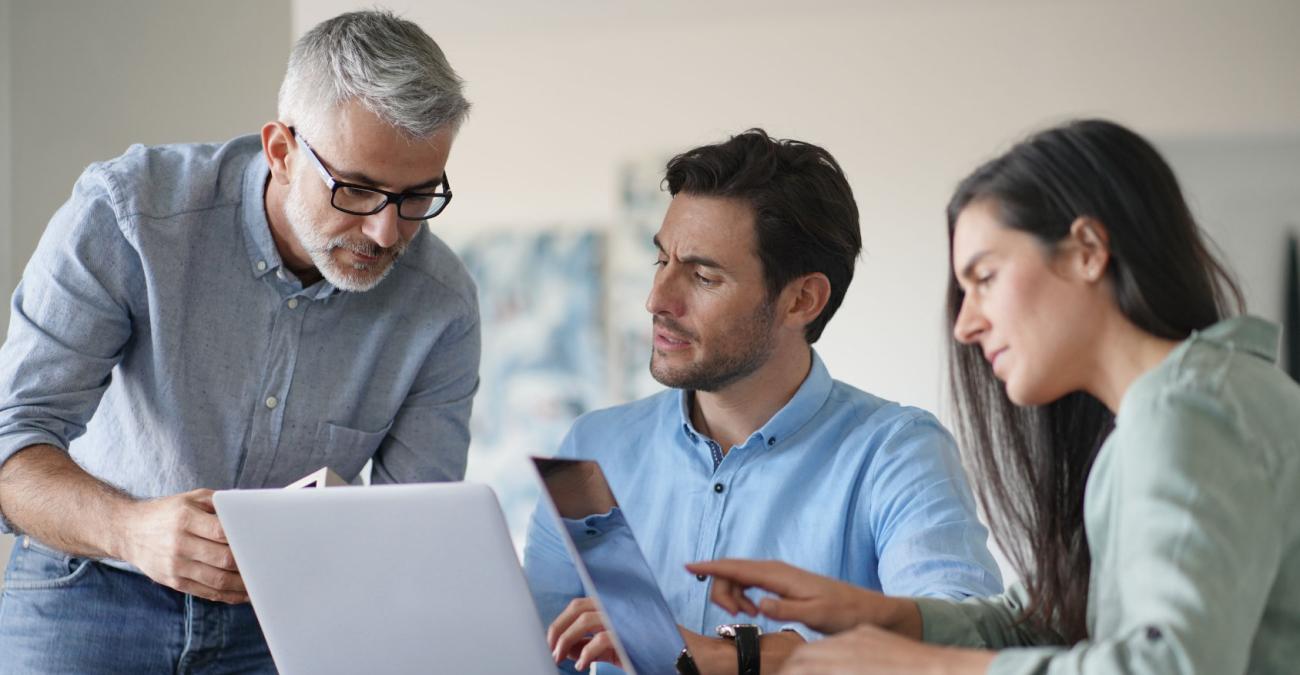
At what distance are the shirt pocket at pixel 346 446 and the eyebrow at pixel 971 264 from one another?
3.59ft

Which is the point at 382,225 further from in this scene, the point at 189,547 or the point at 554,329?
the point at 554,329

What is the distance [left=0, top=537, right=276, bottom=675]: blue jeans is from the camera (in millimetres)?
1835

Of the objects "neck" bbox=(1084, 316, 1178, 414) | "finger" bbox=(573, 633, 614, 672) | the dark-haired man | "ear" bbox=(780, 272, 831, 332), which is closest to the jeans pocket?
the dark-haired man

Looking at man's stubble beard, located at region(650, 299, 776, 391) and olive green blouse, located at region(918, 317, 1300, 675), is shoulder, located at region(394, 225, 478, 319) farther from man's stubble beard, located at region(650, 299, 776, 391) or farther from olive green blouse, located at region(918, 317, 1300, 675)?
olive green blouse, located at region(918, 317, 1300, 675)

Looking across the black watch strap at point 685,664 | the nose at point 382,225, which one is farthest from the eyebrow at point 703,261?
the black watch strap at point 685,664

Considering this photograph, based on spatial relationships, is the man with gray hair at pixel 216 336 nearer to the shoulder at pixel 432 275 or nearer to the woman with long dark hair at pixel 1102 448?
the shoulder at pixel 432 275

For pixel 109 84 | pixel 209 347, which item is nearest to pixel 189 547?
pixel 209 347

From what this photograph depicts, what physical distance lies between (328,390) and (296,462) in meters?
0.12

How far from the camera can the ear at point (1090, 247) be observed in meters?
1.14

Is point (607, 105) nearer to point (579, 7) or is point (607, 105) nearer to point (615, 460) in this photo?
point (579, 7)

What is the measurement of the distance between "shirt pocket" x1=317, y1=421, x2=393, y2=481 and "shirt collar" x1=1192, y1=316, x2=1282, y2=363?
1292 millimetres

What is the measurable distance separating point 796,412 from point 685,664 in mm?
672

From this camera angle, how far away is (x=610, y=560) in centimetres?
127

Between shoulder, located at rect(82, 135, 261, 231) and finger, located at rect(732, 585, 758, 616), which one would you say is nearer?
finger, located at rect(732, 585, 758, 616)
